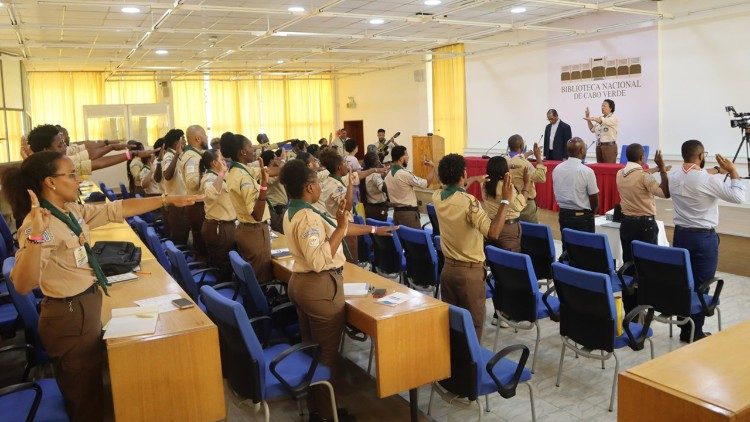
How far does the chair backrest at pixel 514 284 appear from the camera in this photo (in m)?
4.04

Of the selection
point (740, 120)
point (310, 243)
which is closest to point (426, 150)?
point (740, 120)

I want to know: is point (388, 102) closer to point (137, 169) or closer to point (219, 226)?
point (137, 169)

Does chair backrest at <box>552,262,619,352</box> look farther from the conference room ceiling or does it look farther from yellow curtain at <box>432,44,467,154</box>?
yellow curtain at <box>432,44,467,154</box>

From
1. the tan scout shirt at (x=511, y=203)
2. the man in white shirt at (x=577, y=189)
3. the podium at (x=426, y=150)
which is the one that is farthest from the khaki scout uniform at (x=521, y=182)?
the podium at (x=426, y=150)

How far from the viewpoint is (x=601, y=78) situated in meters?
11.4

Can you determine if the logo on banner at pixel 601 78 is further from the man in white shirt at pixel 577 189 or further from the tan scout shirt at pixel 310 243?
the tan scout shirt at pixel 310 243

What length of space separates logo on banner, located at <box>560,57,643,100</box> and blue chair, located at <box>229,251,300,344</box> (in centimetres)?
920

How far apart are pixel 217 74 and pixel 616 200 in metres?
13.8

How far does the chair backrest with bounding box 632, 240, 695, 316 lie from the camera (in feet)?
13.3

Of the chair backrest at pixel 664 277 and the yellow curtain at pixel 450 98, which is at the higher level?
the yellow curtain at pixel 450 98

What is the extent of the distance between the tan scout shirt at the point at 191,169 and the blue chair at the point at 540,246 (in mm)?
3225

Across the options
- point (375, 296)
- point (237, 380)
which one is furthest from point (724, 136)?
point (237, 380)

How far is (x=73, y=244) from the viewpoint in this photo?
9.09 feet

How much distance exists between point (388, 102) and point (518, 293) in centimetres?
1486
